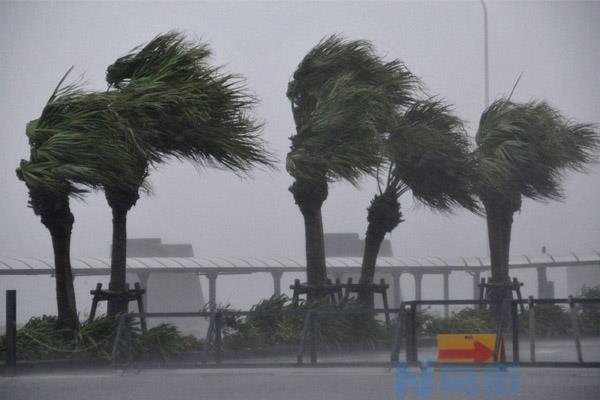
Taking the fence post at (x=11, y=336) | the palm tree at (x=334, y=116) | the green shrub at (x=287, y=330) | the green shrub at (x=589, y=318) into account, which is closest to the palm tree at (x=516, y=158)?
the palm tree at (x=334, y=116)

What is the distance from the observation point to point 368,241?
29.2 m

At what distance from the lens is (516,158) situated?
3078 centimetres

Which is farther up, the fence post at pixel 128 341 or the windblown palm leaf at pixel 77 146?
the windblown palm leaf at pixel 77 146

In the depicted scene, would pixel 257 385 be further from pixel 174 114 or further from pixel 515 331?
pixel 174 114

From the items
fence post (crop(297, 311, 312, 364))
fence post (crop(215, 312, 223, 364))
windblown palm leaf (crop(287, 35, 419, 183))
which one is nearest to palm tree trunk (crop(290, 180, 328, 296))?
windblown palm leaf (crop(287, 35, 419, 183))

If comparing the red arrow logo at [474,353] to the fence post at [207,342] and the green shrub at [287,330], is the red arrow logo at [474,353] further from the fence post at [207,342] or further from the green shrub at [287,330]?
the green shrub at [287,330]

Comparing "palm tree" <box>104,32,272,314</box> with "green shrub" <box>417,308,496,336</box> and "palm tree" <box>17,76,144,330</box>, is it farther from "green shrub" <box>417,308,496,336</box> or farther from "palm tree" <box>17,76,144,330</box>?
"green shrub" <box>417,308,496,336</box>

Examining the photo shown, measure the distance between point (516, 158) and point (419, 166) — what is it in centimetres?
366

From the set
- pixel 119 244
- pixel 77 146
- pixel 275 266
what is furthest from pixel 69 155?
pixel 275 266

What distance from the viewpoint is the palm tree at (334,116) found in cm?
2530

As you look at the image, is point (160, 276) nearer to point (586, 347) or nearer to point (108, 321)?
point (108, 321)

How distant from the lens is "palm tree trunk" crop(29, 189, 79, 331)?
21.8m

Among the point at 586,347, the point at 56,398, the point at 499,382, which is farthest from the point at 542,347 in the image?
the point at 56,398

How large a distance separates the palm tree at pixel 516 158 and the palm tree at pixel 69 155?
1180 cm
